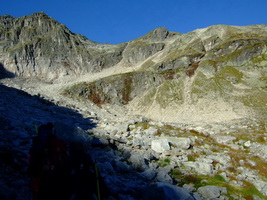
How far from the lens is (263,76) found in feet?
220

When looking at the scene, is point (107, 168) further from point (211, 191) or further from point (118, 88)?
point (118, 88)

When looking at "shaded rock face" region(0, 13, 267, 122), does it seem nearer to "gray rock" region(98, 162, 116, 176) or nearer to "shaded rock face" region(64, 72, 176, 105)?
"shaded rock face" region(64, 72, 176, 105)

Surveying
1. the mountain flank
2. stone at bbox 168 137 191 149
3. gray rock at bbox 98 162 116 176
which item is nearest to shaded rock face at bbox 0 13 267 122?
the mountain flank

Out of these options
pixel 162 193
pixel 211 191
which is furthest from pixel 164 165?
pixel 162 193

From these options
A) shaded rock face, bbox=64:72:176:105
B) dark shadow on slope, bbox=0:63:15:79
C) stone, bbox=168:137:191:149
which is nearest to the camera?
stone, bbox=168:137:191:149

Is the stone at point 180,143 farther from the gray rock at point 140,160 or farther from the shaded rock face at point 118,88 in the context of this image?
Result: the shaded rock face at point 118,88

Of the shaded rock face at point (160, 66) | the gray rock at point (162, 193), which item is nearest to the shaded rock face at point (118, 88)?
the shaded rock face at point (160, 66)

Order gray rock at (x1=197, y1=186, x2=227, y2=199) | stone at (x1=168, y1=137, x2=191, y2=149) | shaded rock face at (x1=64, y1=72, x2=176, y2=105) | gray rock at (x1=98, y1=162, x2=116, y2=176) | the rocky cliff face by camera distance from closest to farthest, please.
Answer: gray rock at (x1=197, y1=186, x2=227, y2=199)
gray rock at (x1=98, y1=162, x2=116, y2=176)
stone at (x1=168, y1=137, x2=191, y2=149)
the rocky cliff face
shaded rock face at (x1=64, y1=72, x2=176, y2=105)

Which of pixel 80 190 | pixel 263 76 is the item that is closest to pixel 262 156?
pixel 80 190

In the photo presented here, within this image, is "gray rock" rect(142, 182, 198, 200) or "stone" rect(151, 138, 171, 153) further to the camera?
"stone" rect(151, 138, 171, 153)

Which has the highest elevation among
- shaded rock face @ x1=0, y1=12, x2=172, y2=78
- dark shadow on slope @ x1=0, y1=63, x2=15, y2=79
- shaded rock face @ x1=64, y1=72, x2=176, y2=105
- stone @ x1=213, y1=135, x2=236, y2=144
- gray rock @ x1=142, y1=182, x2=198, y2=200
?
shaded rock face @ x1=0, y1=12, x2=172, y2=78

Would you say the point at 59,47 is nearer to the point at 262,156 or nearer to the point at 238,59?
the point at 238,59

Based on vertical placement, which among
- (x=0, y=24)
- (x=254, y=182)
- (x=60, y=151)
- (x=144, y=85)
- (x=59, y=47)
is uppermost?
(x=0, y=24)

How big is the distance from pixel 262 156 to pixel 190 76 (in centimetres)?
5552
